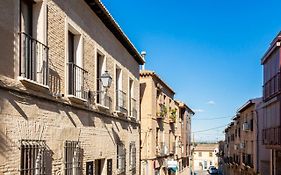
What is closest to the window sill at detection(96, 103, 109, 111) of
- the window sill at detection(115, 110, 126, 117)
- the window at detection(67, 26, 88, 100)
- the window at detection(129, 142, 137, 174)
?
the window at detection(67, 26, 88, 100)

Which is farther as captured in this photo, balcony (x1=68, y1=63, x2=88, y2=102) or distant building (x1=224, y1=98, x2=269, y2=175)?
distant building (x1=224, y1=98, x2=269, y2=175)

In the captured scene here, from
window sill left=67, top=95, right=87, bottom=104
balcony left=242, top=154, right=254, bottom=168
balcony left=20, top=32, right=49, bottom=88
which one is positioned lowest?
balcony left=242, top=154, right=254, bottom=168

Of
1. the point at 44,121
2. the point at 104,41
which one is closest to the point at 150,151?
the point at 104,41

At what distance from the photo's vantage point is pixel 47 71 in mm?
9172

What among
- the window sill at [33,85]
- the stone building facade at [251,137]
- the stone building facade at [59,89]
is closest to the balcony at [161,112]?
the stone building facade at [251,137]

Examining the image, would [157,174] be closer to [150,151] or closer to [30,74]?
[150,151]

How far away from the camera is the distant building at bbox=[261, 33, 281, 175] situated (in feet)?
74.2

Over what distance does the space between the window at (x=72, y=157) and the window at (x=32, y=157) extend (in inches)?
59.1

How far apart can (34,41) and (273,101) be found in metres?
18.1

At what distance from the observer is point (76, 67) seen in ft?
37.1

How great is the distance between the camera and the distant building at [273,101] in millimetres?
22625

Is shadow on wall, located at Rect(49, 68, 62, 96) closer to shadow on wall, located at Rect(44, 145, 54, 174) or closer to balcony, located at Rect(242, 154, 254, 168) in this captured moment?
shadow on wall, located at Rect(44, 145, 54, 174)

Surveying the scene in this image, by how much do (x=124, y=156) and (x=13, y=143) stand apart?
10.2m

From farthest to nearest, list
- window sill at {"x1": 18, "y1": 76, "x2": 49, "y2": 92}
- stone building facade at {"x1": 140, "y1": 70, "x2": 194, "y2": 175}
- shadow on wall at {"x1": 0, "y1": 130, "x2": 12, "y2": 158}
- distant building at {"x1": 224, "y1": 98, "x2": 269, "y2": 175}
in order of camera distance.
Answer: distant building at {"x1": 224, "y1": 98, "x2": 269, "y2": 175} → stone building facade at {"x1": 140, "y1": 70, "x2": 194, "y2": 175} → window sill at {"x1": 18, "y1": 76, "x2": 49, "y2": 92} → shadow on wall at {"x1": 0, "y1": 130, "x2": 12, "y2": 158}
